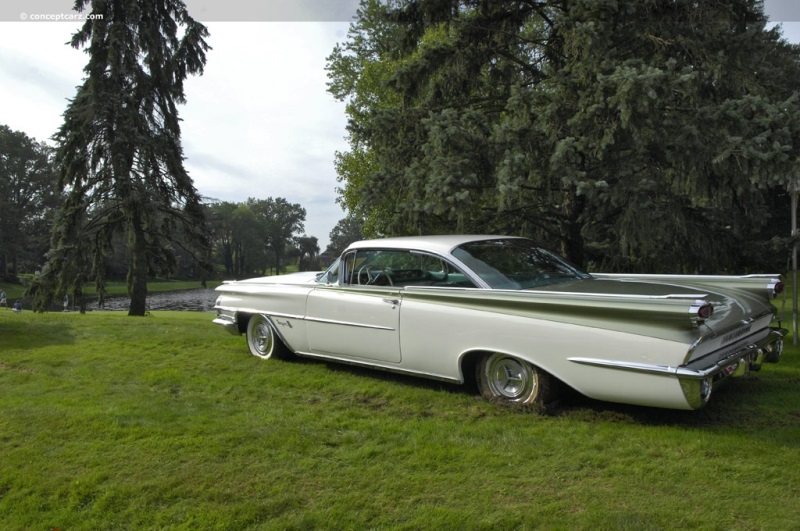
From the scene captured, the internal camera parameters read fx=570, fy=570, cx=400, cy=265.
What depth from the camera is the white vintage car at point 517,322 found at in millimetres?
3668

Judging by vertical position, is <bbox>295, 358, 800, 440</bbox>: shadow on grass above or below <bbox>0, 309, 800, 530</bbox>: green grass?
above

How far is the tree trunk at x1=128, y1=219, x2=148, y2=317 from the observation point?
18578mm

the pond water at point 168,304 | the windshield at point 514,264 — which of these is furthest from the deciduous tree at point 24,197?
the windshield at point 514,264

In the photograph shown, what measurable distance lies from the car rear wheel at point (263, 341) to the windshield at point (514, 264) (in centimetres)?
246

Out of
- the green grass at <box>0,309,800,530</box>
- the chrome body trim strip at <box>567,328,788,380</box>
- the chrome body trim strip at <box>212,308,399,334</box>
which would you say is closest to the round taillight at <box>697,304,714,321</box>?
the chrome body trim strip at <box>567,328,788,380</box>

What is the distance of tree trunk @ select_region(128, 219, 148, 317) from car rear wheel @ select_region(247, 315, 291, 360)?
13577 mm

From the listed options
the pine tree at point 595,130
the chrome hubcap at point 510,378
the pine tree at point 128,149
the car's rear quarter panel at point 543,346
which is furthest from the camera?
the pine tree at point 128,149

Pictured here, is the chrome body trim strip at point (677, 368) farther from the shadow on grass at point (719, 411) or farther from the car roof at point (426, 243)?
the car roof at point (426, 243)

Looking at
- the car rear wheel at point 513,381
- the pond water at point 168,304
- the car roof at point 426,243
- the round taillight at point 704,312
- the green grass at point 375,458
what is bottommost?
the pond water at point 168,304

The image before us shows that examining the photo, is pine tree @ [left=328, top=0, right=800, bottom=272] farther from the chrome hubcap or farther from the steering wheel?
the chrome hubcap

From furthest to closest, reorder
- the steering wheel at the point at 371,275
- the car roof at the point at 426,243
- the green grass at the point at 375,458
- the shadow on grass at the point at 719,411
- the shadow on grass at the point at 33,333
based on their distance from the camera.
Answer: the shadow on grass at the point at 33,333
the steering wheel at the point at 371,275
the car roof at the point at 426,243
the shadow on grass at the point at 719,411
the green grass at the point at 375,458

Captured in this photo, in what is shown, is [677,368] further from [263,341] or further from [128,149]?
[128,149]

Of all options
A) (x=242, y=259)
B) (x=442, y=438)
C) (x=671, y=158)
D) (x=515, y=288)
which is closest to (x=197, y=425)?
(x=442, y=438)

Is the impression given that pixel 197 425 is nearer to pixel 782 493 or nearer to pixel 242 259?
pixel 782 493
